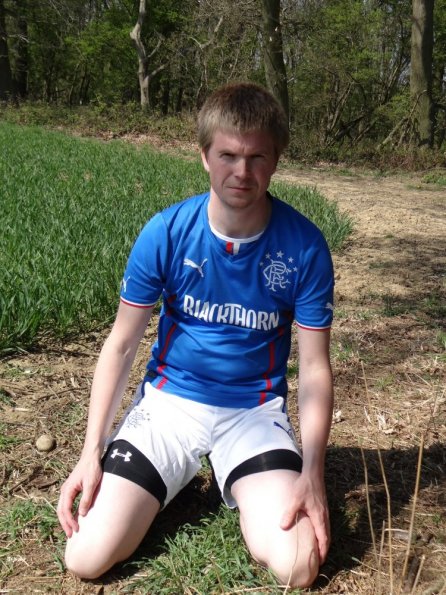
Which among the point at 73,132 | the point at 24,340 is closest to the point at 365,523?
Result: the point at 24,340

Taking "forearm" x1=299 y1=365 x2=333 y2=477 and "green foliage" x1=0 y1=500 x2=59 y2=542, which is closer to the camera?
"forearm" x1=299 y1=365 x2=333 y2=477

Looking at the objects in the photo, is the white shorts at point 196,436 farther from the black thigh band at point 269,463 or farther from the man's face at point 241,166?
the man's face at point 241,166

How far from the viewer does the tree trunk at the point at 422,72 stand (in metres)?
14.7

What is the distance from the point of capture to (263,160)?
2004mm

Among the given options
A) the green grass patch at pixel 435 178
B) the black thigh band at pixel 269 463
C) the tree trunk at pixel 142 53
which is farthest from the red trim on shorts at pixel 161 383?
the tree trunk at pixel 142 53

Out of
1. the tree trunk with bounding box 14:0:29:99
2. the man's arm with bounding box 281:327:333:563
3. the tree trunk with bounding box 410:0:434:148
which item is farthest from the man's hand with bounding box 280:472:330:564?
the tree trunk with bounding box 14:0:29:99

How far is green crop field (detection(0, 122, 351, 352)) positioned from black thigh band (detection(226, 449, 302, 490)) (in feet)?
5.32

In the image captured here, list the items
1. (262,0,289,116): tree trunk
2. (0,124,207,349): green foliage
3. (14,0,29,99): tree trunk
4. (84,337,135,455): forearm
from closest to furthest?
1. (84,337,135,455): forearm
2. (0,124,207,349): green foliage
3. (262,0,289,116): tree trunk
4. (14,0,29,99): tree trunk

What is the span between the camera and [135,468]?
1.99 meters

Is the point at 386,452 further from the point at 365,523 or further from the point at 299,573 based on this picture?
the point at 299,573

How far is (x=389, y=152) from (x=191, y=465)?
13223 mm

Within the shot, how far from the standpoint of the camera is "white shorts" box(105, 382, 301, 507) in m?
2.04

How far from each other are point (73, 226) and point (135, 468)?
3.71m

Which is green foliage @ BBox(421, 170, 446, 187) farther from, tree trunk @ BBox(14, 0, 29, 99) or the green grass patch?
tree trunk @ BBox(14, 0, 29, 99)
